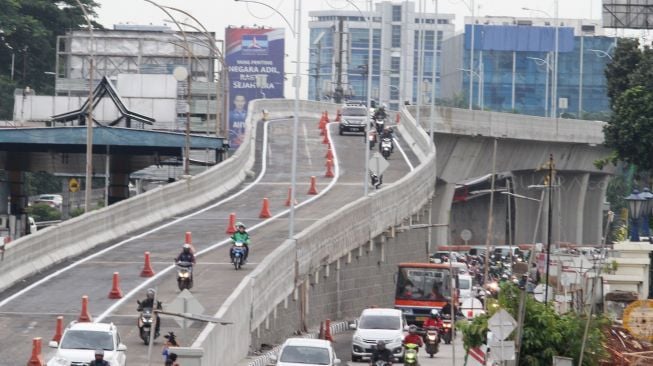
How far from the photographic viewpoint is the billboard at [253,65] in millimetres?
140125

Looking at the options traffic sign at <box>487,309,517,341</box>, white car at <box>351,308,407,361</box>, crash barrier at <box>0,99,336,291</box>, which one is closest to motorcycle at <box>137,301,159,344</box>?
crash barrier at <box>0,99,336,291</box>

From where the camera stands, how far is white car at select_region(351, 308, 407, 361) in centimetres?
4419

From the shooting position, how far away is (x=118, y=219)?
180 ft

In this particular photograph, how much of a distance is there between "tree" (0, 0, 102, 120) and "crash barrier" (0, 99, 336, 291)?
127 feet

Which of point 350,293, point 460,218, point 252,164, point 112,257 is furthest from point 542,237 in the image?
point 112,257

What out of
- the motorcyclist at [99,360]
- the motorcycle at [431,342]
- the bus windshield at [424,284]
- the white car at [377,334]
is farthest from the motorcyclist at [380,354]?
the bus windshield at [424,284]

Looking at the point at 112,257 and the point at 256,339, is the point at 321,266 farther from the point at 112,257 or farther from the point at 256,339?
the point at 256,339

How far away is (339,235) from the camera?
56500 millimetres

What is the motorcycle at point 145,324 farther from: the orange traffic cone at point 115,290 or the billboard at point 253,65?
A: the billboard at point 253,65

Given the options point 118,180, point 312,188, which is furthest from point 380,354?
point 118,180

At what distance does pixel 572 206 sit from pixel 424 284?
55.9 metres

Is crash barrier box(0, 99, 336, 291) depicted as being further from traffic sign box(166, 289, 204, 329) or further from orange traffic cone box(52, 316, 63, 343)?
traffic sign box(166, 289, 204, 329)

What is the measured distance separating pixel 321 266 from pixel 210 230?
16.6 ft

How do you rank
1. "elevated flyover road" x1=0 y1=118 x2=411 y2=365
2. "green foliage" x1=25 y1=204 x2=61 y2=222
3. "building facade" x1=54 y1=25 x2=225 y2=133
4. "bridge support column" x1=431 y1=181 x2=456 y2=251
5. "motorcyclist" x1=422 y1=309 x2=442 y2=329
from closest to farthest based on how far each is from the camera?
"elevated flyover road" x1=0 y1=118 x2=411 y2=365 → "motorcyclist" x1=422 y1=309 x2=442 y2=329 → "bridge support column" x1=431 y1=181 x2=456 y2=251 → "green foliage" x1=25 y1=204 x2=61 y2=222 → "building facade" x1=54 y1=25 x2=225 y2=133
